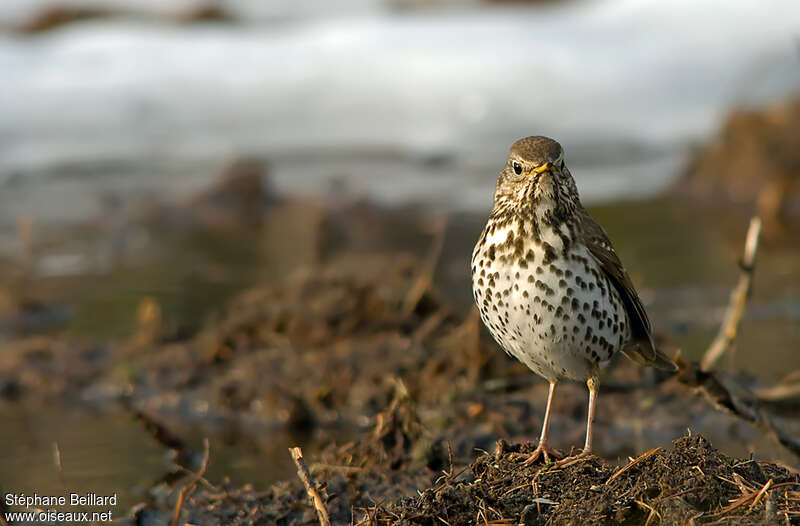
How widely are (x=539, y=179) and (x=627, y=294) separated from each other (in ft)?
2.41

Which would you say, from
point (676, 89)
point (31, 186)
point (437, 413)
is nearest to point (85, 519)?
point (437, 413)

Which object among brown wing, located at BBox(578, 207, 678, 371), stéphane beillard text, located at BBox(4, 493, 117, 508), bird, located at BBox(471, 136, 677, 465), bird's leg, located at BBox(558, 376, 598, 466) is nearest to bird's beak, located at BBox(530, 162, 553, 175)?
bird, located at BBox(471, 136, 677, 465)

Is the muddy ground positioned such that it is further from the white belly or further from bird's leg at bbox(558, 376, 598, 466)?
the white belly

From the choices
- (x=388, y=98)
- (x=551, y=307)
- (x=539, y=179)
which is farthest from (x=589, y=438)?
(x=388, y=98)

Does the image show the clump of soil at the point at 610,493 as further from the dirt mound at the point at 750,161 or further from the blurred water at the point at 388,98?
the dirt mound at the point at 750,161

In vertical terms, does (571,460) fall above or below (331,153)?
above

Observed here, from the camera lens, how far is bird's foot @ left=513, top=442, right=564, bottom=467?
4.88 metres

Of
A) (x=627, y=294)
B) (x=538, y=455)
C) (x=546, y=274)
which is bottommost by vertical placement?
(x=538, y=455)

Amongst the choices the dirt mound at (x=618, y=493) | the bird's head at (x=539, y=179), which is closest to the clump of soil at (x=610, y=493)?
the dirt mound at (x=618, y=493)

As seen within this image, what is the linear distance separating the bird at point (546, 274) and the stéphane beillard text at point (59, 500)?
2487 millimetres

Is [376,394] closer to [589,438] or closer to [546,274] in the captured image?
[589,438]

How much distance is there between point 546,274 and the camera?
4.94 meters

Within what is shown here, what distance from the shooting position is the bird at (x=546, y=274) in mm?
4953

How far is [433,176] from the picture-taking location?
14867 mm
